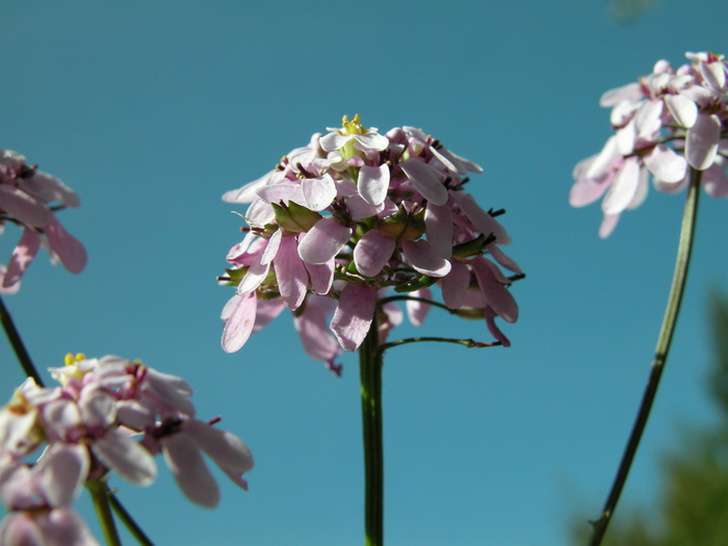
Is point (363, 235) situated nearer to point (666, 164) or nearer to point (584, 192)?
point (666, 164)

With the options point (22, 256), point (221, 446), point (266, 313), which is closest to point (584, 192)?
point (266, 313)

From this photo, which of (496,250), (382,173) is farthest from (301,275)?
(496,250)

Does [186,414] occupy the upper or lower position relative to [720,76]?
lower

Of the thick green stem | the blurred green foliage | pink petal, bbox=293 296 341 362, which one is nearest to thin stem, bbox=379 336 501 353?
the thick green stem

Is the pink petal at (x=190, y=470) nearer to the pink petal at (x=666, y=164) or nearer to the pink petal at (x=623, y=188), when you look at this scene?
the pink petal at (x=666, y=164)

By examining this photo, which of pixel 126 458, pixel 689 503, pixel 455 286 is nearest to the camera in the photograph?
pixel 126 458

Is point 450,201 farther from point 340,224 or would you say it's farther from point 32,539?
point 32,539
